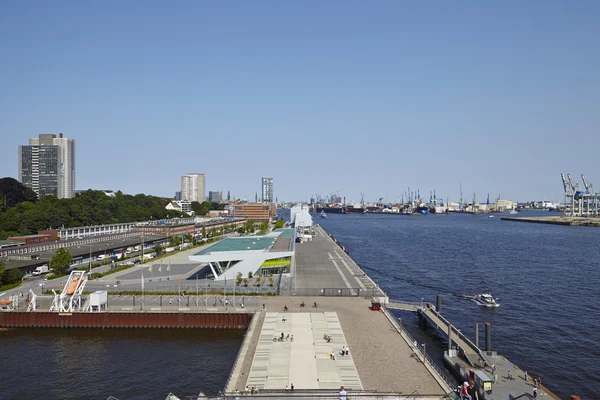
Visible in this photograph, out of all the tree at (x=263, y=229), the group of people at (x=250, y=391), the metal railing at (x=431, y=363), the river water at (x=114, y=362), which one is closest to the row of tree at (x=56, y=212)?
the tree at (x=263, y=229)

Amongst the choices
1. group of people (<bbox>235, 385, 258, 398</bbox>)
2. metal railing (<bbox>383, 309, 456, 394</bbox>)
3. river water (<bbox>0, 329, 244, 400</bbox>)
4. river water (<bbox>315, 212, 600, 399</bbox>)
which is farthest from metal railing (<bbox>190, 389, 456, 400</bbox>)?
river water (<bbox>315, 212, 600, 399</bbox>)

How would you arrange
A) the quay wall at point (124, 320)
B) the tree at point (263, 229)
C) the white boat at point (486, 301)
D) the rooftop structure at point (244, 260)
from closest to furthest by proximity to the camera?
the quay wall at point (124, 320) < the white boat at point (486, 301) < the rooftop structure at point (244, 260) < the tree at point (263, 229)

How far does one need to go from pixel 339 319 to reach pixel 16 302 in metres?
30.1

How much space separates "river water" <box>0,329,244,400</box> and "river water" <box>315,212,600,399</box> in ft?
56.3

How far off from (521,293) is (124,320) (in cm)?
4411

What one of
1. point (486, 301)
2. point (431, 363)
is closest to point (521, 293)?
point (486, 301)

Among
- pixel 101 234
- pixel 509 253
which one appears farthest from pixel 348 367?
pixel 101 234

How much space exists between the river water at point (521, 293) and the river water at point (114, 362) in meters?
17.2

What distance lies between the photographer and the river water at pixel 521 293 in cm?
3262

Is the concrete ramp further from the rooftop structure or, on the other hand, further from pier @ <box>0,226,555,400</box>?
the rooftop structure

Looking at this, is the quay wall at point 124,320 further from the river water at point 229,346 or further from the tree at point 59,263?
the tree at point 59,263

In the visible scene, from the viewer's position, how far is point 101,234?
112 m

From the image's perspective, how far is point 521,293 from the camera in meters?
53.8

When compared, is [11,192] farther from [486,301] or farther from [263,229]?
[486,301]
